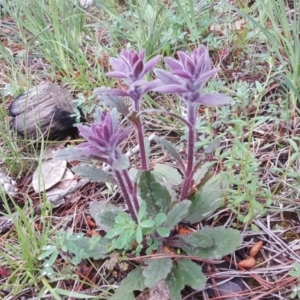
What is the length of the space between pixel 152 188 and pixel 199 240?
0.21 m

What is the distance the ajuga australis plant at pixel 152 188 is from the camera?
4.06 ft

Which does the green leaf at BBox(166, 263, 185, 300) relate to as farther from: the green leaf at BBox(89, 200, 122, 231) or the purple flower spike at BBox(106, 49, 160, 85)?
the purple flower spike at BBox(106, 49, 160, 85)

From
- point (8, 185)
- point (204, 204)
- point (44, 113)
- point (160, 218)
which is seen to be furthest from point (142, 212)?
point (44, 113)

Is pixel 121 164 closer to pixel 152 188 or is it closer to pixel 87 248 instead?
pixel 152 188

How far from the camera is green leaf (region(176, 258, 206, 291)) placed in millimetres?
1328

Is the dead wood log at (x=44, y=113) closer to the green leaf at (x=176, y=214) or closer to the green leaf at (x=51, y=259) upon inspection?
the green leaf at (x=51, y=259)

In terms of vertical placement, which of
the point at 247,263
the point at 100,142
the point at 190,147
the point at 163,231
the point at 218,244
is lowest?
the point at 247,263

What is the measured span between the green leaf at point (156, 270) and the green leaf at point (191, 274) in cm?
4

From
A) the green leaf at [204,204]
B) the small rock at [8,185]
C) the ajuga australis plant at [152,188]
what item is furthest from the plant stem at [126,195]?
the small rock at [8,185]

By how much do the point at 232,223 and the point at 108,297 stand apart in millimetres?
467

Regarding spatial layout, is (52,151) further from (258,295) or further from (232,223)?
(258,295)

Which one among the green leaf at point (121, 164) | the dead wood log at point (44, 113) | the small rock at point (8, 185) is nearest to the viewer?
the green leaf at point (121, 164)

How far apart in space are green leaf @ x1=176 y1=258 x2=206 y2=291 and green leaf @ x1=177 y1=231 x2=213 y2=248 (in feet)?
0.18

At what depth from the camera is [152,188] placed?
1.43 meters
